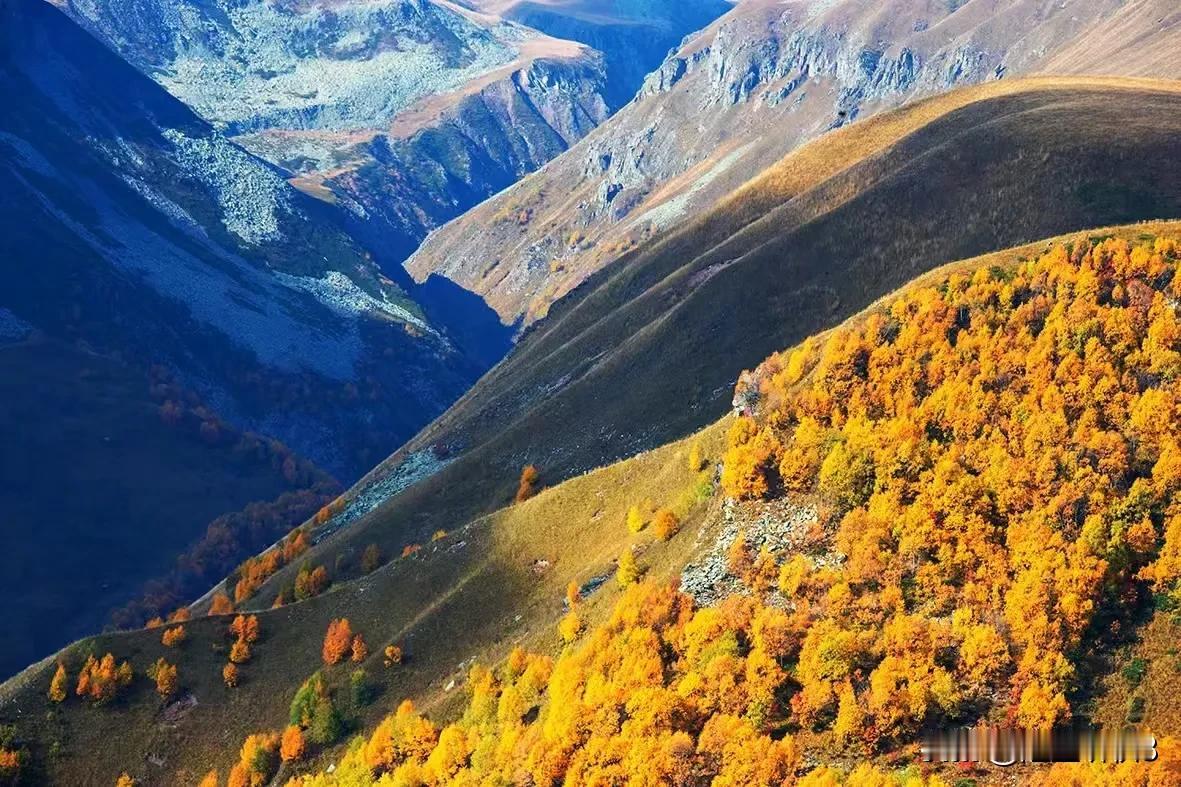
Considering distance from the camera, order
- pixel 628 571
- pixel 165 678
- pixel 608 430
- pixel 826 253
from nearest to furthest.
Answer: pixel 628 571
pixel 165 678
pixel 608 430
pixel 826 253

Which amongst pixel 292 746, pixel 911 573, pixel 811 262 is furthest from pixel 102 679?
pixel 811 262

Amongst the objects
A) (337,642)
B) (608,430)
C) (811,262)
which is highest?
(811,262)

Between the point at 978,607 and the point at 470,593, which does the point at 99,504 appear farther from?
the point at 978,607

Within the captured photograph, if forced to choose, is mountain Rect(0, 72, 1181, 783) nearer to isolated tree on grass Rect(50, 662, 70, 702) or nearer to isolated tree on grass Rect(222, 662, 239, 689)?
isolated tree on grass Rect(222, 662, 239, 689)

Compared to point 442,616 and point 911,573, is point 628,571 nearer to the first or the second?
point 911,573

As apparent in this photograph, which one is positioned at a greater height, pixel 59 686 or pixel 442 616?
pixel 442 616

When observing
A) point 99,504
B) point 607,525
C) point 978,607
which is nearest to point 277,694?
point 607,525

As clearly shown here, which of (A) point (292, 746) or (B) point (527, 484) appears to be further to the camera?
(B) point (527, 484)

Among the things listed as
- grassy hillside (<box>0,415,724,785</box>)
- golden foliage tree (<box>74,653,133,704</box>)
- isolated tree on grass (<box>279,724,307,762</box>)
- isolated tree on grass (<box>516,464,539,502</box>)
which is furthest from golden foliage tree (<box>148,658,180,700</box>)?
isolated tree on grass (<box>516,464,539,502</box>)
